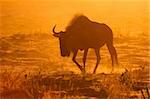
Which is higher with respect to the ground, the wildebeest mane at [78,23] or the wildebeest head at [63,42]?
the wildebeest mane at [78,23]

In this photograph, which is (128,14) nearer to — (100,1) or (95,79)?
(100,1)

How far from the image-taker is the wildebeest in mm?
2354

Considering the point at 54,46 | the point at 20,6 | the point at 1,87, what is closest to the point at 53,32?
the point at 54,46

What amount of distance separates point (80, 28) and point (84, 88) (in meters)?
0.35

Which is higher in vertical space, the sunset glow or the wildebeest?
the sunset glow

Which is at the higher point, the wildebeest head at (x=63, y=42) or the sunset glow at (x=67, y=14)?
the sunset glow at (x=67, y=14)

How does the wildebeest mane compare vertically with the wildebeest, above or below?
above

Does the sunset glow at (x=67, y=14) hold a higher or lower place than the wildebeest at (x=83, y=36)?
higher

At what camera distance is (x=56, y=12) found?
7.83ft

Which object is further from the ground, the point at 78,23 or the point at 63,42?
the point at 78,23

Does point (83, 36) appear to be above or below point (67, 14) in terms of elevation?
below

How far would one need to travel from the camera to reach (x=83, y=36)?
7.82ft

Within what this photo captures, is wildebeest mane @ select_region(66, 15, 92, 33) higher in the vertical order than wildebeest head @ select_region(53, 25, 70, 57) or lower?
higher

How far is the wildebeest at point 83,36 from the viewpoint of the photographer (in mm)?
2354
